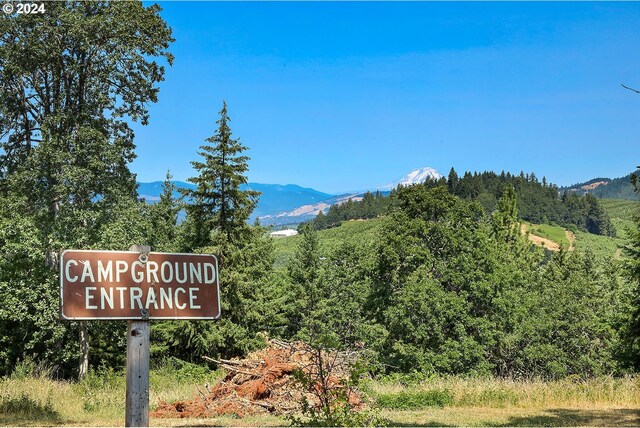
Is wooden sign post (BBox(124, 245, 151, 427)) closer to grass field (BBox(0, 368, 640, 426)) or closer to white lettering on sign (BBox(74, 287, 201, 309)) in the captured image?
white lettering on sign (BBox(74, 287, 201, 309))

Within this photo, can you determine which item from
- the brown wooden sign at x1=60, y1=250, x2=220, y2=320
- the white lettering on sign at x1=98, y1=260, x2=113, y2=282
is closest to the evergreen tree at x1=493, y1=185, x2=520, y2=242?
the brown wooden sign at x1=60, y1=250, x2=220, y2=320

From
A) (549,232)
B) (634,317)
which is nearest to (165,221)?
(634,317)

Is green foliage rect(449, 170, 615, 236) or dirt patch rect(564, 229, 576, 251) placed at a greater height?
green foliage rect(449, 170, 615, 236)

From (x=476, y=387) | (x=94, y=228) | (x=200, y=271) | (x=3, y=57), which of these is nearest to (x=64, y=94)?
(x=3, y=57)

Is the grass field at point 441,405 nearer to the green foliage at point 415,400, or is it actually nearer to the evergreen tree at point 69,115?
the green foliage at point 415,400

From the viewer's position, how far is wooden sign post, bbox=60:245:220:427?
425 centimetres

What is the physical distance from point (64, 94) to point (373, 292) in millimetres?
21557

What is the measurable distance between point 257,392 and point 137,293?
9181 millimetres

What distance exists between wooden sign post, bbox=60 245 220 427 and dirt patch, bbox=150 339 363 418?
6775mm

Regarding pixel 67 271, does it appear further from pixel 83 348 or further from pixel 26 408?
pixel 83 348

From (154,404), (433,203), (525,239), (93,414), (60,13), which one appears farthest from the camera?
(525,239)

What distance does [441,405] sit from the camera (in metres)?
12.3

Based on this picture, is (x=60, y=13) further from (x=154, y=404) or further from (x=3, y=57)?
(x=154, y=404)

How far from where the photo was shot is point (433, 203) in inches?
1375
